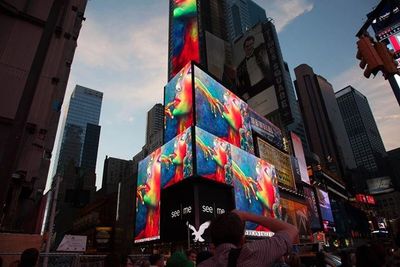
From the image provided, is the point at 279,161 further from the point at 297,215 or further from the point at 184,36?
the point at 184,36

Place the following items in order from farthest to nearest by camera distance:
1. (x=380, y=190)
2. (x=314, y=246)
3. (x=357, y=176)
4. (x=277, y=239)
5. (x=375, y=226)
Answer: (x=357, y=176) < (x=380, y=190) < (x=375, y=226) < (x=314, y=246) < (x=277, y=239)

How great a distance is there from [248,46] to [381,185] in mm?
79607

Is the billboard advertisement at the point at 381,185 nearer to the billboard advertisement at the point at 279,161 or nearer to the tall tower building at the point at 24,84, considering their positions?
the billboard advertisement at the point at 279,161

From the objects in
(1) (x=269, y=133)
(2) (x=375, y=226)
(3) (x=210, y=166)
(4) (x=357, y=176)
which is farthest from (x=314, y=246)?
(4) (x=357, y=176)

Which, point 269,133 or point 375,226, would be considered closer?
point 269,133

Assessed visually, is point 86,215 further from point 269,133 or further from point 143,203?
point 269,133

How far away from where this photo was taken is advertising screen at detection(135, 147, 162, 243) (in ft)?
82.6

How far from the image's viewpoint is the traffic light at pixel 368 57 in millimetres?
5106

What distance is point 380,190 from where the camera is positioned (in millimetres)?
93875

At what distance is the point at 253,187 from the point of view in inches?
1047

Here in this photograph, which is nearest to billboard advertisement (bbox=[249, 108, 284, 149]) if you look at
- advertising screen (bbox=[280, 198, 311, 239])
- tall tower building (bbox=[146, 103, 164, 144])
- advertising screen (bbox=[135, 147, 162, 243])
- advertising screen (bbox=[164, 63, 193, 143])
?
advertising screen (bbox=[280, 198, 311, 239])

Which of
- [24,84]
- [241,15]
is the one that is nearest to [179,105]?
[24,84]

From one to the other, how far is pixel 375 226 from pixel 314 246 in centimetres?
9644

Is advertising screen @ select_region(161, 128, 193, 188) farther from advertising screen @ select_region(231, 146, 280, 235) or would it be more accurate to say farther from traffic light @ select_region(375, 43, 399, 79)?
traffic light @ select_region(375, 43, 399, 79)
